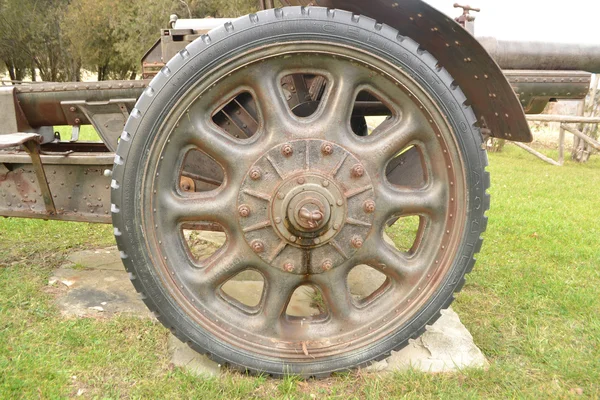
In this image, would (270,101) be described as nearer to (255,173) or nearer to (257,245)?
Result: (255,173)

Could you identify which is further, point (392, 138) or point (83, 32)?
point (83, 32)

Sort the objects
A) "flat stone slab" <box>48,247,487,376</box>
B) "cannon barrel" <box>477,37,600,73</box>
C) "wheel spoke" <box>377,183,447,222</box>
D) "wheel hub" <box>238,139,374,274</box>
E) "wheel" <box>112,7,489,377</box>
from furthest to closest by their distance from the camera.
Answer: "cannon barrel" <box>477,37,600,73</box> < "flat stone slab" <box>48,247,487,376</box> < "wheel spoke" <box>377,183,447,222</box> < "wheel hub" <box>238,139,374,274</box> < "wheel" <box>112,7,489,377</box>

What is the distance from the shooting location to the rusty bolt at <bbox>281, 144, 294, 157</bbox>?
2.24 meters

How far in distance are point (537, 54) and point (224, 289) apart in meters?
2.26

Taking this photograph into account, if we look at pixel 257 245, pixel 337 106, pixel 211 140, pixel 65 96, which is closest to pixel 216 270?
pixel 257 245

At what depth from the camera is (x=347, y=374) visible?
2.38m

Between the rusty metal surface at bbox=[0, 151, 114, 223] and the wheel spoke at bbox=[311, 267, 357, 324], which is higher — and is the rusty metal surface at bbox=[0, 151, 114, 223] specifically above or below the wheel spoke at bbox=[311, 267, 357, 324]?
above

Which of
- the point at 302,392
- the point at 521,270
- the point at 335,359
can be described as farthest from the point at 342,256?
the point at 521,270

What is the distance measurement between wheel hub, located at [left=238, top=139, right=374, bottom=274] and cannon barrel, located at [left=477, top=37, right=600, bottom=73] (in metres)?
1.08

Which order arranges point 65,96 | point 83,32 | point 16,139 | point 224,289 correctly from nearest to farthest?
point 16,139, point 65,96, point 224,289, point 83,32

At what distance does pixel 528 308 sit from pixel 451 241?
54.7 inches

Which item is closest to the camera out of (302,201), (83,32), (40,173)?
(302,201)

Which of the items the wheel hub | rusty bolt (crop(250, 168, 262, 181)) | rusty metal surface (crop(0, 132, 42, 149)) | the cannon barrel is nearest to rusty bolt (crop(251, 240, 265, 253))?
the wheel hub

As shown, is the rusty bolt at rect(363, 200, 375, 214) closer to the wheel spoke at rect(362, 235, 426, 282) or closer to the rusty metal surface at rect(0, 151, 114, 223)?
the wheel spoke at rect(362, 235, 426, 282)
